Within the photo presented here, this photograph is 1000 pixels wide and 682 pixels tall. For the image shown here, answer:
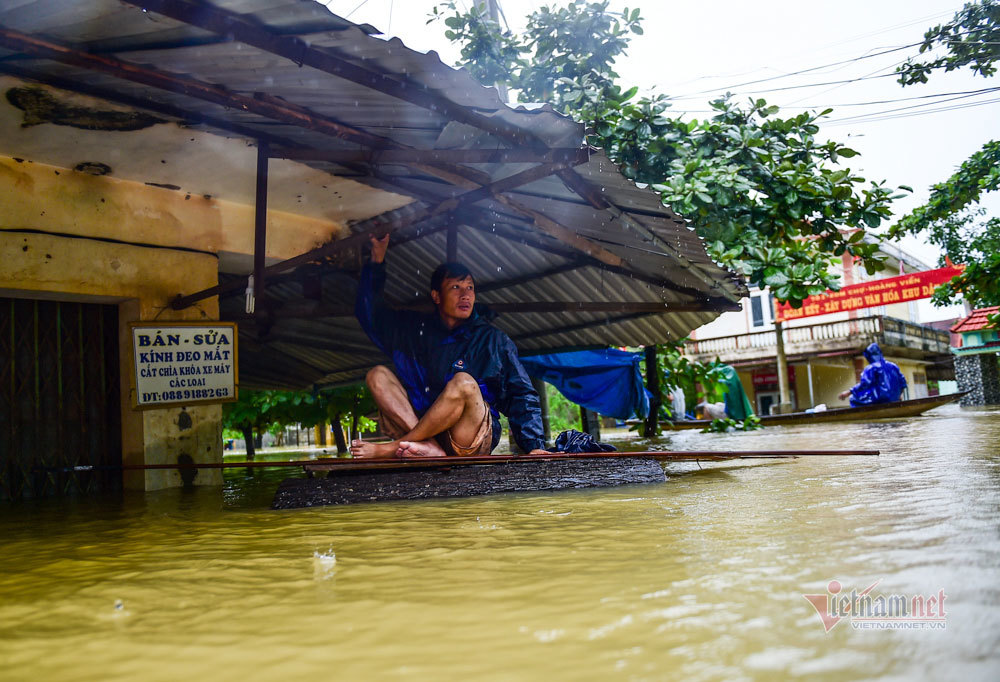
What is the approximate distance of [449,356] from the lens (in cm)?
493


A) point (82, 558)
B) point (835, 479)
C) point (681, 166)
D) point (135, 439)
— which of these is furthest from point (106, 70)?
point (681, 166)

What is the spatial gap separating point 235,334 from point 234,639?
4255mm

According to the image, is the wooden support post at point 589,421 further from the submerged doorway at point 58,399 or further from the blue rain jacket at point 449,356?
the submerged doorway at point 58,399

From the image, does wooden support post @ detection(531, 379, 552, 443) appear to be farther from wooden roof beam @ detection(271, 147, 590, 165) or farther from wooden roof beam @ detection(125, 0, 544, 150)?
wooden roof beam @ detection(125, 0, 544, 150)

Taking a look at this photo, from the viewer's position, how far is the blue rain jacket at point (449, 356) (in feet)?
15.8

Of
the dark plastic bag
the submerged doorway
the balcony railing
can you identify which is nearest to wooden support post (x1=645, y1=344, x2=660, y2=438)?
the dark plastic bag

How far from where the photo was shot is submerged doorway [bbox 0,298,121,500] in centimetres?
521

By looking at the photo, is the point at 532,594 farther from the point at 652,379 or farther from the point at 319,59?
the point at 652,379

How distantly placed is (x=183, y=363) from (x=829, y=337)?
77.5ft

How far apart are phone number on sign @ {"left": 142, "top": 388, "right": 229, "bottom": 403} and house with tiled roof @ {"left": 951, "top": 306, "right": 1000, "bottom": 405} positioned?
25539 millimetres

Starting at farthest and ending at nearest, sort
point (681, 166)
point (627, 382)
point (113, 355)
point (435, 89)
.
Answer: point (627, 382), point (681, 166), point (113, 355), point (435, 89)

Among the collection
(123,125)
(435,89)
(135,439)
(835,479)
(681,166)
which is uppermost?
(681,166)

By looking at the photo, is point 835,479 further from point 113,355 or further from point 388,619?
point 113,355

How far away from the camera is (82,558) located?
101 inches
